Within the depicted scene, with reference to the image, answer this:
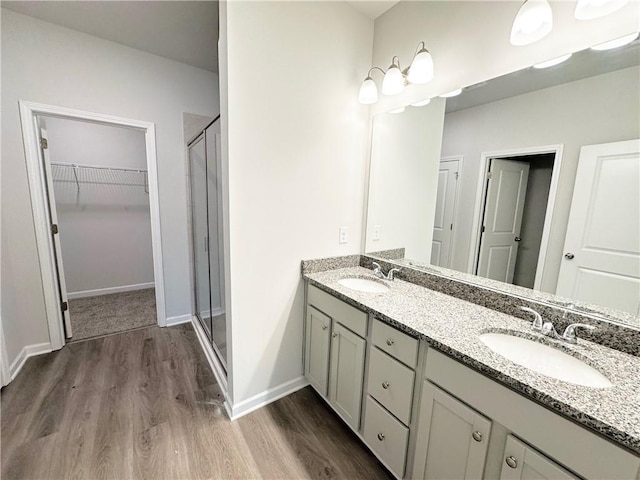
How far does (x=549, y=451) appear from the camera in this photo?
0.76m

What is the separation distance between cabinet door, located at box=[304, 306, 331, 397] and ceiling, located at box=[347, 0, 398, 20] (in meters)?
2.05

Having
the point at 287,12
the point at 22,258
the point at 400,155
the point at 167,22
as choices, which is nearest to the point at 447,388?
the point at 400,155

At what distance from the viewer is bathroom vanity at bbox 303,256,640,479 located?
2.31ft

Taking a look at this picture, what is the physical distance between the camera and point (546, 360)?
103cm

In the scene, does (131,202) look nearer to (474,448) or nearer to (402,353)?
(402,353)

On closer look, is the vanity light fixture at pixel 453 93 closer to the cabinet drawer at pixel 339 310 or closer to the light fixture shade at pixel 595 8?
the light fixture shade at pixel 595 8

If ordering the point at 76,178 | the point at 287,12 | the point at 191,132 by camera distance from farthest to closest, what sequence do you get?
the point at 76,178, the point at 191,132, the point at 287,12

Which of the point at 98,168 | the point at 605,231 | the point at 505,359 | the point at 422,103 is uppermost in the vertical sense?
the point at 422,103

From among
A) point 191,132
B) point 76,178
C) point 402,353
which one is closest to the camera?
point 402,353

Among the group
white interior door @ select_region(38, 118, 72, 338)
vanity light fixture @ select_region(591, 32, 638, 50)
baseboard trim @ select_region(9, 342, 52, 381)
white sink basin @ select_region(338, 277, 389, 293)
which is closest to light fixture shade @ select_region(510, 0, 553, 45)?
vanity light fixture @ select_region(591, 32, 638, 50)

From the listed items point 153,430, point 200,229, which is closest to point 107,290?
point 200,229

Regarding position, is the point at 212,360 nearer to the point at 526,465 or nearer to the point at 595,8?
the point at 526,465

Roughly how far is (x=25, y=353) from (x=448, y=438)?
10.4ft

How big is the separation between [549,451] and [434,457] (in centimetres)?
47
